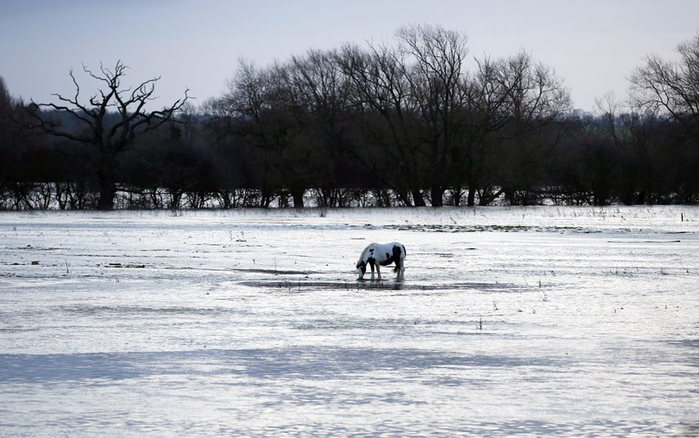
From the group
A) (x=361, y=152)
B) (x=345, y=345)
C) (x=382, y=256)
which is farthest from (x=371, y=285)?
(x=361, y=152)

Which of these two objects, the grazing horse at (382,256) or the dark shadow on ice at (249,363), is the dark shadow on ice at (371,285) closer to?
the grazing horse at (382,256)

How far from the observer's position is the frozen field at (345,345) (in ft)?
26.7

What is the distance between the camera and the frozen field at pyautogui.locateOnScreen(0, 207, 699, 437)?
26.7 ft

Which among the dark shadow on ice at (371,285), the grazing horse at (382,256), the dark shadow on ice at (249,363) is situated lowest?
the dark shadow on ice at (249,363)

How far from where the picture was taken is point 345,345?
11789mm

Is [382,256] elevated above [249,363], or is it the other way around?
[382,256]

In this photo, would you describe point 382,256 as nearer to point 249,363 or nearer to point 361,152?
point 249,363

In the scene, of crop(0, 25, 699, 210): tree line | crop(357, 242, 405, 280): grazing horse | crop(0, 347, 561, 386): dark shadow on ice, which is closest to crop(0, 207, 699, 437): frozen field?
crop(0, 347, 561, 386): dark shadow on ice

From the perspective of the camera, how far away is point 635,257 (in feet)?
81.8

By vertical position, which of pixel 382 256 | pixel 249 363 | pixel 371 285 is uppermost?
pixel 382 256

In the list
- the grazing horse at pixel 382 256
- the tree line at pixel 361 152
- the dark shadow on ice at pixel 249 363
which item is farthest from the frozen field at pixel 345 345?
the tree line at pixel 361 152

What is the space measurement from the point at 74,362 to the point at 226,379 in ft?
6.30

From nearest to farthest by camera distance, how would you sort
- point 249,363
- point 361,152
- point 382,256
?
point 249,363 < point 382,256 < point 361,152

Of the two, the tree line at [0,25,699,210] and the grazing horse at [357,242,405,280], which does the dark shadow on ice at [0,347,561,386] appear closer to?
the grazing horse at [357,242,405,280]
